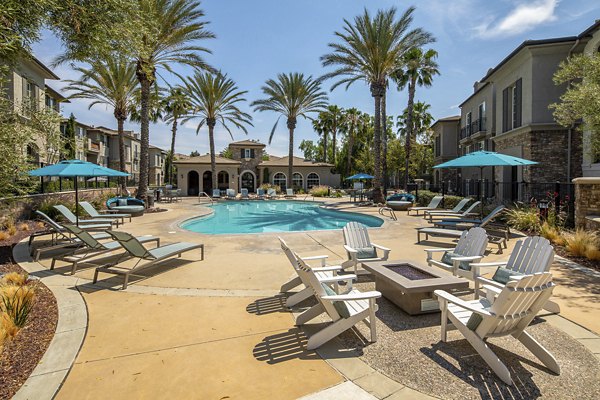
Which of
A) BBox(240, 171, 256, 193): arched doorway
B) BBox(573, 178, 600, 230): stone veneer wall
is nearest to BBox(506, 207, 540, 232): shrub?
BBox(573, 178, 600, 230): stone veneer wall

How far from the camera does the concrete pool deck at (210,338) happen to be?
301cm

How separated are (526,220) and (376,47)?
1488cm

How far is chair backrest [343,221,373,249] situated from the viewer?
6.76 m

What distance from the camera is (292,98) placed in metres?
32.8

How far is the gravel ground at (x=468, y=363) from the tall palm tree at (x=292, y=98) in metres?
30.6

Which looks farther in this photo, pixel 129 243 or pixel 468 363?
pixel 129 243

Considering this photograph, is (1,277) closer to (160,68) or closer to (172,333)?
(172,333)

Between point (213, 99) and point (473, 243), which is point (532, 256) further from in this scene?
point (213, 99)

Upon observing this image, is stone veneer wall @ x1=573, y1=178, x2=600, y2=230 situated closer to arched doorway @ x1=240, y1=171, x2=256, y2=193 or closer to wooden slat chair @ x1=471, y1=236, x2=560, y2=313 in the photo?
wooden slat chair @ x1=471, y1=236, x2=560, y2=313

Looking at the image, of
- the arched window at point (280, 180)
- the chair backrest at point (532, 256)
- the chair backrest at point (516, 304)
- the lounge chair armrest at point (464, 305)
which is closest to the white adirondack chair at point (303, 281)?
the lounge chair armrest at point (464, 305)

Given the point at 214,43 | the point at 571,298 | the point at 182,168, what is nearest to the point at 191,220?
the point at 214,43

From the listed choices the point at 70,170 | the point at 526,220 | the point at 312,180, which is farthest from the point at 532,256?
the point at 312,180

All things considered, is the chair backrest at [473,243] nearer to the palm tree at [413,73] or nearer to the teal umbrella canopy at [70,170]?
the teal umbrella canopy at [70,170]

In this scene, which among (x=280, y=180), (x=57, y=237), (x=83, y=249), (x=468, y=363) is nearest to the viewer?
(x=468, y=363)
